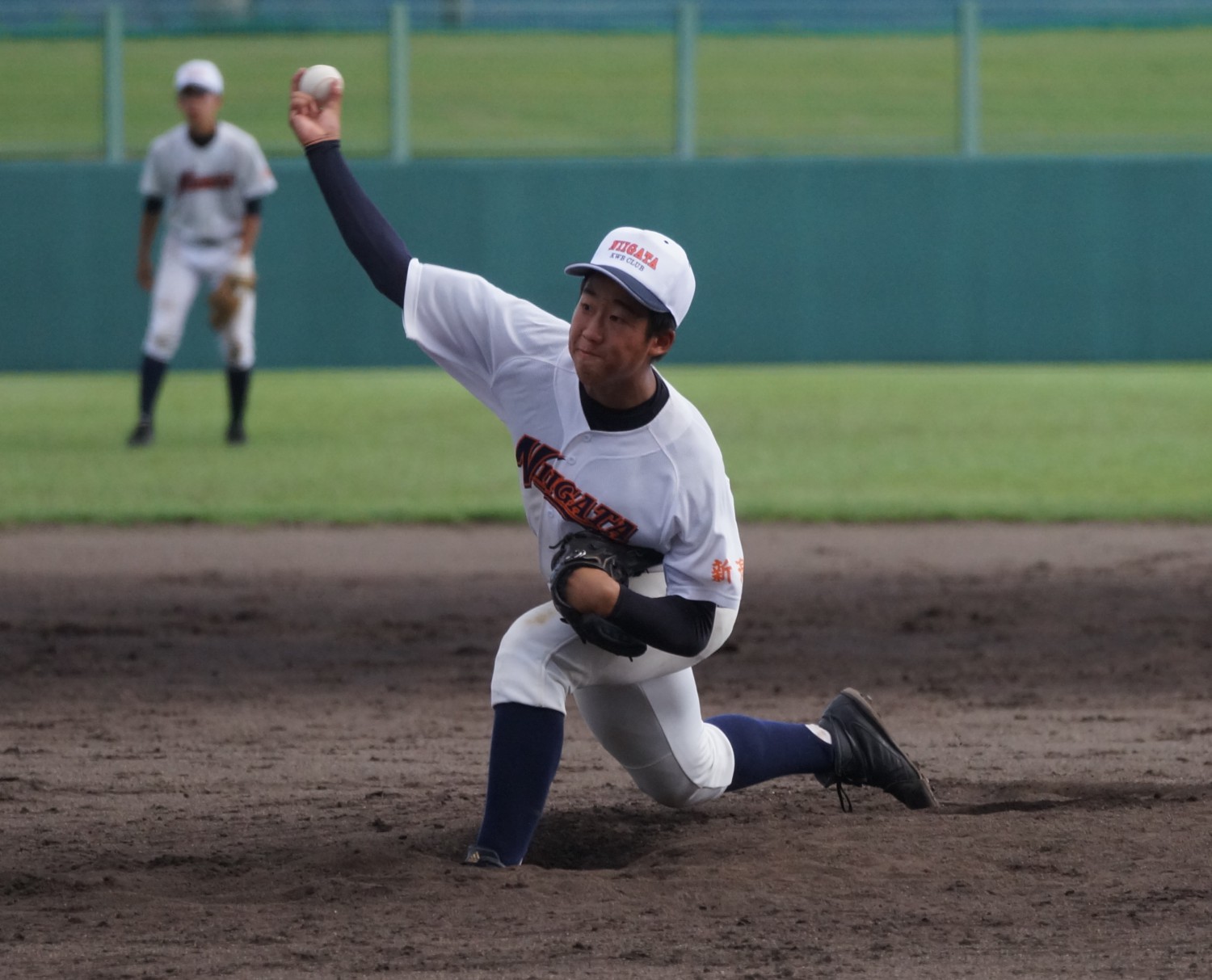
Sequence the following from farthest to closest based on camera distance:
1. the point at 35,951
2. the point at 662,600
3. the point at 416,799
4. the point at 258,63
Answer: the point at 258,63 < the point at 416,799 < the point at 662,600 < the point at 35,951

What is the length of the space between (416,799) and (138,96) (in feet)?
42.5

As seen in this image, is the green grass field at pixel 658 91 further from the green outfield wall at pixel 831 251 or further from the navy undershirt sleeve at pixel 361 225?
the navy undershirt sleeve at pixel 361 225

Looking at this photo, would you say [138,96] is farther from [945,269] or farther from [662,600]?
[662,600]

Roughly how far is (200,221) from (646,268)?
7.48 m

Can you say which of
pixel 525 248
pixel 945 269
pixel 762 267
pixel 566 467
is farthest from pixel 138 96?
pixel 566 467

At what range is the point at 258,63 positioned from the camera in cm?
1684

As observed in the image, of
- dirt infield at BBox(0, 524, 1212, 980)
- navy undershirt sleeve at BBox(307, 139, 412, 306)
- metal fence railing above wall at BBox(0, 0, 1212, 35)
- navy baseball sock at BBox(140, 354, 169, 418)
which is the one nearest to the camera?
dirt infield at BBox(0, 524, 1212, 980)

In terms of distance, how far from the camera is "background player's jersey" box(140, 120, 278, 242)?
10.1 metres

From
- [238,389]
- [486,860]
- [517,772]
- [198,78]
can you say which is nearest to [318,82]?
[517,772]

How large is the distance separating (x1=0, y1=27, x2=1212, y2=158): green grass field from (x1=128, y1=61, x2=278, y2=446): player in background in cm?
534

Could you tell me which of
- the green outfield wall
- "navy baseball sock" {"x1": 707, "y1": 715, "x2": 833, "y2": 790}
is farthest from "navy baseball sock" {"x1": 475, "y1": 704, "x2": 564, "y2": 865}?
the green outfield wall

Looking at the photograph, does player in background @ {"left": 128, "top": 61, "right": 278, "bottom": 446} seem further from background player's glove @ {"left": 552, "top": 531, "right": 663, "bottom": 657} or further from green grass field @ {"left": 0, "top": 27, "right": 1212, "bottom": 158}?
background player's glove @ {"left": 552, "top": 531, "right": 663, "bottom": 657}

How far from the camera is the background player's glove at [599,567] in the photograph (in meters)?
3.21

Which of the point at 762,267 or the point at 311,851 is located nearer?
the point at 311,851
